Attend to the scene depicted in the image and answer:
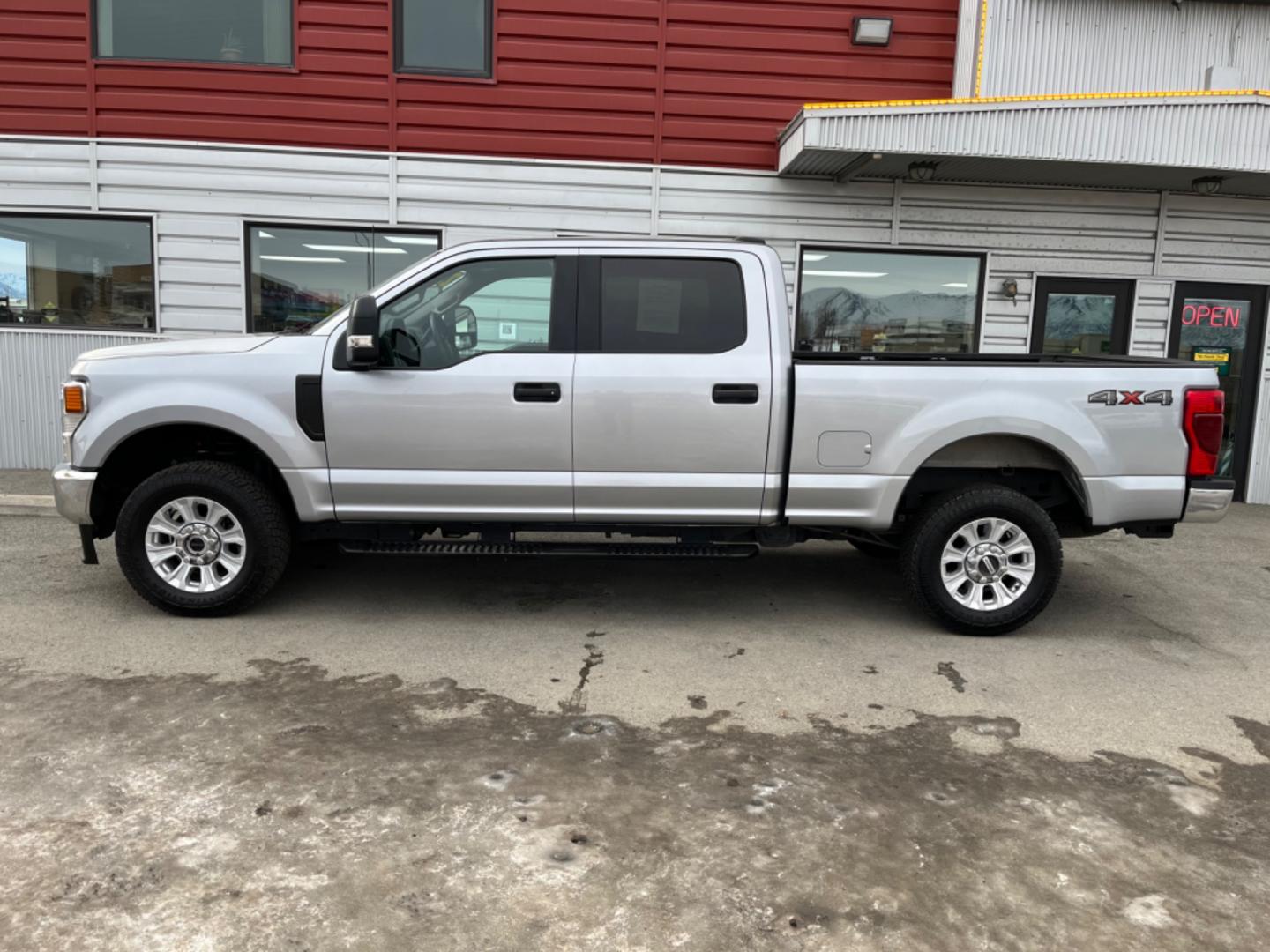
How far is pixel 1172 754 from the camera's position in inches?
143

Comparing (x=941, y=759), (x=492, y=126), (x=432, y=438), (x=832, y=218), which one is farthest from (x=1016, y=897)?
(x=492, y=126)

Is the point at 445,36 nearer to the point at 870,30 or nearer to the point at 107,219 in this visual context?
the point at 107,219

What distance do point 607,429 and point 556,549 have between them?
745mm

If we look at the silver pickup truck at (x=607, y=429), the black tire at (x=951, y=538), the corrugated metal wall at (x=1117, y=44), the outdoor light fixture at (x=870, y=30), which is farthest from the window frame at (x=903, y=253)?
the black tire at (x=951, y=538)

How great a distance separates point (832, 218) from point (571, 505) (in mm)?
5463

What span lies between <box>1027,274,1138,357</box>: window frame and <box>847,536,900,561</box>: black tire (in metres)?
3.90

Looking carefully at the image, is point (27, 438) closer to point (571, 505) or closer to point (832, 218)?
point (571, 505)

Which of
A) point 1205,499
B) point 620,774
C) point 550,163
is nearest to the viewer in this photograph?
point 620,774

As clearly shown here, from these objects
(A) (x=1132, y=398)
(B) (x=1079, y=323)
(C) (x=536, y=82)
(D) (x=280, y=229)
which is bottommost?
(A) (x=1132, y=398)

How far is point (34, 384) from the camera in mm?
8984

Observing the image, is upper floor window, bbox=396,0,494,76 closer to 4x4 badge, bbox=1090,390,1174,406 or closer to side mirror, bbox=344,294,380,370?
side mirror, bbox=344,294,380,370

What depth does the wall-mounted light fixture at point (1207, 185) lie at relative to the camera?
8.59 meters

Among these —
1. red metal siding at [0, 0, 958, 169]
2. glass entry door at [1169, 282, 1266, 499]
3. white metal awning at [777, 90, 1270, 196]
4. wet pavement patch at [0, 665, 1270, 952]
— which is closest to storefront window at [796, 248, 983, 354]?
red metal siding at [0, 0, 958, 169]

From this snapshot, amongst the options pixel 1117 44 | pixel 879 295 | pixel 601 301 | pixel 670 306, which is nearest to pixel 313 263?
pixel 601 301
